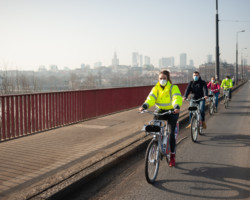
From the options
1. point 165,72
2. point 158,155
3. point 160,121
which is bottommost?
point 158,155

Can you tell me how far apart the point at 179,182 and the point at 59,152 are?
7.77ft

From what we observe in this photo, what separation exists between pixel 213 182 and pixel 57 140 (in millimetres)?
3650

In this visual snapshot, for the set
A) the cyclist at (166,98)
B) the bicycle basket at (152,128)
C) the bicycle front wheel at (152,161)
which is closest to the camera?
the bicycle front wheel at (152,161)

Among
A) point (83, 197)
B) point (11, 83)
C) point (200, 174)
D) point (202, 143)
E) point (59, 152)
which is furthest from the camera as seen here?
point (11, 83)

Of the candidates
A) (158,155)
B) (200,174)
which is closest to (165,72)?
(158,155)

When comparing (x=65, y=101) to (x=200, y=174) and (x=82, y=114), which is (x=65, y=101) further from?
A: (x=200, y=174)

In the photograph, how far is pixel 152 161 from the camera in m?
4.52

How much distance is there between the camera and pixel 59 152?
5.82m

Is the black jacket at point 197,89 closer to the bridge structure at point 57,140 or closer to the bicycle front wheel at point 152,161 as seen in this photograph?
the bridge structure at point 57,140

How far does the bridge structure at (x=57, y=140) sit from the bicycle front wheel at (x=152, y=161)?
79cm

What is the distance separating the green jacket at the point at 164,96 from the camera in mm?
5004

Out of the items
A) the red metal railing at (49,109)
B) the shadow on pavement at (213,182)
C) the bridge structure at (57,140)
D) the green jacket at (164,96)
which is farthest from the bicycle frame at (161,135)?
the red metal railing at (49,109)

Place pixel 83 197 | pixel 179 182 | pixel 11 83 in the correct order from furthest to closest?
pixel 11 83 < pixel 179 182 < pixel 83 197

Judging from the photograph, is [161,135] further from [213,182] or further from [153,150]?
[213,182]
